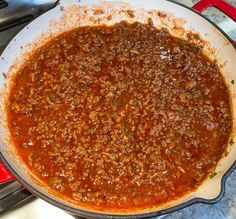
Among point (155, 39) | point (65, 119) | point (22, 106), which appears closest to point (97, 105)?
point (65, 119)

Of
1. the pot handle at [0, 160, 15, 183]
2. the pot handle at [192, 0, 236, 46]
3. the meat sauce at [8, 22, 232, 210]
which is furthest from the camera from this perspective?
the pot handle at [192, 0, 236, 46]

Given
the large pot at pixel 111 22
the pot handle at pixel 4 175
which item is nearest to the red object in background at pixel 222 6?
the large pot at pixel 111 22

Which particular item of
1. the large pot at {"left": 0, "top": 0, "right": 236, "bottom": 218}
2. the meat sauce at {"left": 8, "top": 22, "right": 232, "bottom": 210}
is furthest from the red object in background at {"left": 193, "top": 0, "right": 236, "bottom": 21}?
the meat sauce at {"left": 8, "top": 22, "right": 232, "bottom": 210}

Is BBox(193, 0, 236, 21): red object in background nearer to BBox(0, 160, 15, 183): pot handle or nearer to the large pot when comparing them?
the large pot

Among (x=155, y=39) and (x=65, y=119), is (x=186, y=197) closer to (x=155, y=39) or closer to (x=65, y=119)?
(x=65, y=119)

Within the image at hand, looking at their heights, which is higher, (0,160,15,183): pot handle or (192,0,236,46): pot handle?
(192,0,236,46): pot handle

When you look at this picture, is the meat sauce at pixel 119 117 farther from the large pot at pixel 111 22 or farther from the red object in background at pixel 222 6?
the red object in background at pixel 222 6

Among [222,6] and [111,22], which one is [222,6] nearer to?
[222,6]

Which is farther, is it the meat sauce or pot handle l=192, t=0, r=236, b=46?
pot handle l=192, t=0, r=236, b=46

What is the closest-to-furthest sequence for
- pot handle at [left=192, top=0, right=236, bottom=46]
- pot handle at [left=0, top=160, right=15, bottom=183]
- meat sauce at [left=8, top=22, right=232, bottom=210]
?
1. pot handle at [left=0, top=160, right=15, bottom=183]
2. meat sauce at [left=8, top=22, right=232, bottom=210]
3. pot handle at [left=192, top=0, right=236, bottom=46]

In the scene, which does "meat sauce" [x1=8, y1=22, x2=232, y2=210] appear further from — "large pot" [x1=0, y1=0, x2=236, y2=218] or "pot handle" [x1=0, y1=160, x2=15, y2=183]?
"pot handle" [x1=0, y1=160, x2=15, y2=183]
